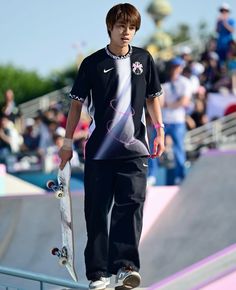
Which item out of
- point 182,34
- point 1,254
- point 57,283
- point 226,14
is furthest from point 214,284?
point 182,34

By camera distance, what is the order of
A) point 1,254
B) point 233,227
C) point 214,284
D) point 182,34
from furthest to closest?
point 182,34 < point 1,254 < point 233,227 < point 214,284

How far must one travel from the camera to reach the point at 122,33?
5.83 metres

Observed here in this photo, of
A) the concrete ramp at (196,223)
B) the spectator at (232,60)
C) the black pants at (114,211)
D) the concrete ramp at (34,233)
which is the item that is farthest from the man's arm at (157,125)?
the spectator at (232,60)

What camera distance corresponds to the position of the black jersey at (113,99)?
5.88 m

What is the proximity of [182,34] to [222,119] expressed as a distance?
74.7m

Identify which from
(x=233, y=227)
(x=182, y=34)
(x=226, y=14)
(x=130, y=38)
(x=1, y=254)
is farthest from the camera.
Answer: (x=182, y=34)

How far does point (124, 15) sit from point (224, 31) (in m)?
14.1

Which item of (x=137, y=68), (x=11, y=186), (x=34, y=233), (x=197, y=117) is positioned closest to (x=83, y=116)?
(x=197, y=117)

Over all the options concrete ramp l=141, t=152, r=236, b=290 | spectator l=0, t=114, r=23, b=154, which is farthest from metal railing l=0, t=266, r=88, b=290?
spectator l=0, t=114, r=23, b=154

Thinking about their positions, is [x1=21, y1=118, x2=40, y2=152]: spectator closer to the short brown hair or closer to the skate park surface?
the skate park surface

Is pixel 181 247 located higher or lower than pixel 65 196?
lower

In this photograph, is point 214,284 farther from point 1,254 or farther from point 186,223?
point 1,254

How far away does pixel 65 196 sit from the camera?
6.12 meters

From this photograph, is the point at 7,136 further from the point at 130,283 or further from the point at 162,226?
the point at 130,283
